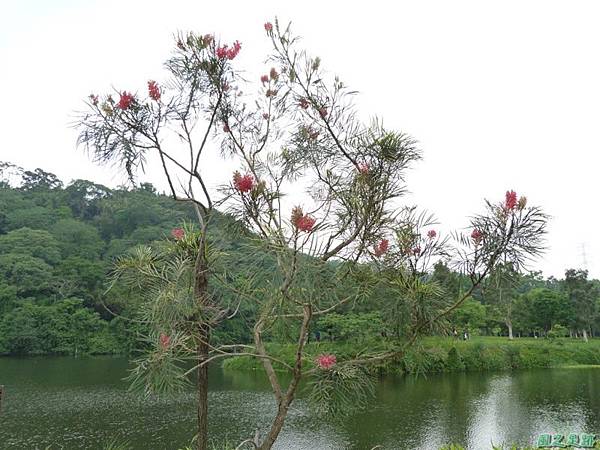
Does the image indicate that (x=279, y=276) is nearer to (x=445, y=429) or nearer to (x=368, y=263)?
(x=368, y=263)

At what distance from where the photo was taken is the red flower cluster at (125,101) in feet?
9.42

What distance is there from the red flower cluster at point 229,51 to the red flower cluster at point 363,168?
2.89 ft

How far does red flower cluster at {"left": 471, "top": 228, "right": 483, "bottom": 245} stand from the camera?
8.86ft

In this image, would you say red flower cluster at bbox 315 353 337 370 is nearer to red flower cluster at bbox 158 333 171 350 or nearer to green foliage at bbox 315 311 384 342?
red flower cluster at bbox 158 333 171 350

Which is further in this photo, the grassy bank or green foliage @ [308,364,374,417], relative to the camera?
the grassy bank

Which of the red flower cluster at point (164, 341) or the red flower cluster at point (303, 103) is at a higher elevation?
the red flower cluster at point (303, 103)

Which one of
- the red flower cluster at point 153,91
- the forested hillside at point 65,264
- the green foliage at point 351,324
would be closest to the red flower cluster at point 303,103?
the red flower cluster at point 153,91

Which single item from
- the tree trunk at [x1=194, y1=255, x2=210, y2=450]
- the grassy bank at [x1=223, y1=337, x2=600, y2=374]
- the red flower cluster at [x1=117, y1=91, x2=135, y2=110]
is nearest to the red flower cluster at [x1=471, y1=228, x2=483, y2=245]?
the tree trunk at [x1=194, y1=255, x2=210, y2=450]

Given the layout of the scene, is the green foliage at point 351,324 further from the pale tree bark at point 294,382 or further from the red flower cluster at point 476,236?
the red flower cluster at point 476,236

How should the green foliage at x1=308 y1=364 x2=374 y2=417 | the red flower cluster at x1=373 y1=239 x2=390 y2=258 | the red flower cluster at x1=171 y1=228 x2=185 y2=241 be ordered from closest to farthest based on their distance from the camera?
Answer: 1. the red flower cluster at x1=373 y1=239 x2=390 y2=258
2. the green foliage at x1=308 y1=364 x2=374 y2=417
3. the red flower cluster at x1=171 y1=228 x2=185 y2=241

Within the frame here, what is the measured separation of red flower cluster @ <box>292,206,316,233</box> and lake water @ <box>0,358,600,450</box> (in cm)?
650

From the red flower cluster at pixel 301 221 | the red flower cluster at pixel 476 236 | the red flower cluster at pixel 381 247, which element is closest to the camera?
the red flower cluster at pixel 301 221

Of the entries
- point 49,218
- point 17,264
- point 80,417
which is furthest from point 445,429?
point 49,218

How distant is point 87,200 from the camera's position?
4181 cm
